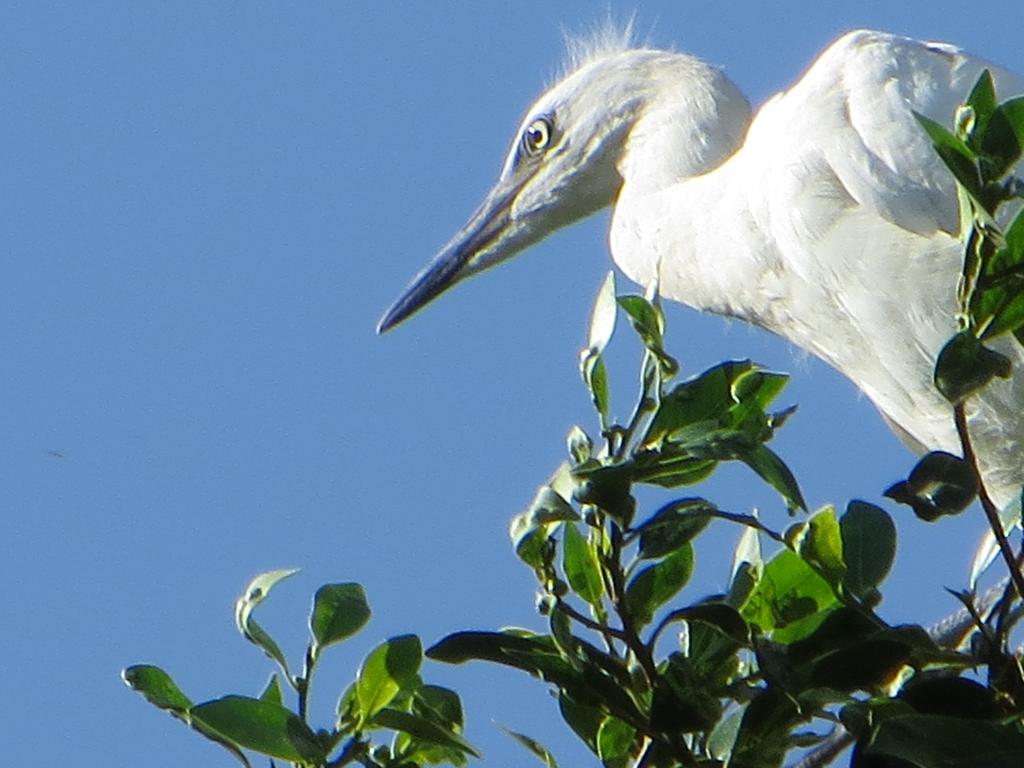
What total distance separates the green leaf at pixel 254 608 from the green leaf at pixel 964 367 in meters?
0.48

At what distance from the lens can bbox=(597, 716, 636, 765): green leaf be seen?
124 centimetres

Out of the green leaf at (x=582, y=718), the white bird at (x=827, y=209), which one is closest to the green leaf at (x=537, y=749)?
the green leaf at (x=582, y=718)

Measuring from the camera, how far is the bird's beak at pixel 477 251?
3738mm

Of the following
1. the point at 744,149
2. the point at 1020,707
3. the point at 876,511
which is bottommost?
the point at 1020,707

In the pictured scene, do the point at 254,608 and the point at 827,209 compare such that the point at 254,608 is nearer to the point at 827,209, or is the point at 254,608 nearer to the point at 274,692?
the point at 274,692

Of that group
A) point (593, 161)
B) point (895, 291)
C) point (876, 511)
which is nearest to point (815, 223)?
point (895, 291)

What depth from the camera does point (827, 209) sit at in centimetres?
289

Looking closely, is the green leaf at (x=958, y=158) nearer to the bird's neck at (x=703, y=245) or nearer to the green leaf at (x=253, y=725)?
the green leaf at (x=253, y=725)

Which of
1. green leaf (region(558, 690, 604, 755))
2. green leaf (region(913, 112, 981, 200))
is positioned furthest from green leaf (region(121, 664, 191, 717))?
green leaf (region(913, 112, 981, 200))

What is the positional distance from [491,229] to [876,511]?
2569 millimetres

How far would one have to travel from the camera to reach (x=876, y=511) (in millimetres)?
1237

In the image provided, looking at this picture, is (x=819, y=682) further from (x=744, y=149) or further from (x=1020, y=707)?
(x=744, y=149)

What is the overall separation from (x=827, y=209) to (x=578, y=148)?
0.88 meters

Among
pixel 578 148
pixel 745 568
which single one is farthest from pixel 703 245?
pixel 745 568
